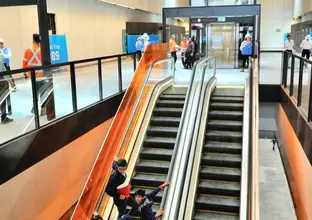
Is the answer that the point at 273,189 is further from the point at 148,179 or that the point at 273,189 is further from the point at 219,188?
the point at 148,179

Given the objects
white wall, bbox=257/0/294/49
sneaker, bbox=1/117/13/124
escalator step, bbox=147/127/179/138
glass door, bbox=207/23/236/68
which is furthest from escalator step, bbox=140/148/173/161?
white wall, bbox=257/0/294/49

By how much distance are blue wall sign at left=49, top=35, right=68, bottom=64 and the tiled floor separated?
7391 millimetres

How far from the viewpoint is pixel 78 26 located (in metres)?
15.7

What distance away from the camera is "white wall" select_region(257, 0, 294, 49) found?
31.1 metres

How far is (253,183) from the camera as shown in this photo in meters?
5.25

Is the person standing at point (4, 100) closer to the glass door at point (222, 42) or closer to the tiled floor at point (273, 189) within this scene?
the tiled floor at point (273, 189)

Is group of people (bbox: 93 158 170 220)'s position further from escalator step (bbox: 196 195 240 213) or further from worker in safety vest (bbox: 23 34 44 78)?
worker in safety vest (bbox: 23 34 44 78)

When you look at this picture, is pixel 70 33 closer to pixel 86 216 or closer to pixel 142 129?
pixel 142 129

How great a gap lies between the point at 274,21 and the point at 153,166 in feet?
88.2

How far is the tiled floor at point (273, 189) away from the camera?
28.0 ft

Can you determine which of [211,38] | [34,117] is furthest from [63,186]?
[211,38]

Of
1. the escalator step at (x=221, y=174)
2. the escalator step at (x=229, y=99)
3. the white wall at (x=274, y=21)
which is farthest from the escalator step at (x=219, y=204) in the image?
the white wall at (x=274, y=21)

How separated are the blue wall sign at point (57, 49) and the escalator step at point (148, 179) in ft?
20.5

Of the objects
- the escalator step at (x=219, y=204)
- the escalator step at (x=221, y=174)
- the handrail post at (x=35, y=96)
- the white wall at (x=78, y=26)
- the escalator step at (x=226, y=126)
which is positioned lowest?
the escalator step at (x=219, y=204)
